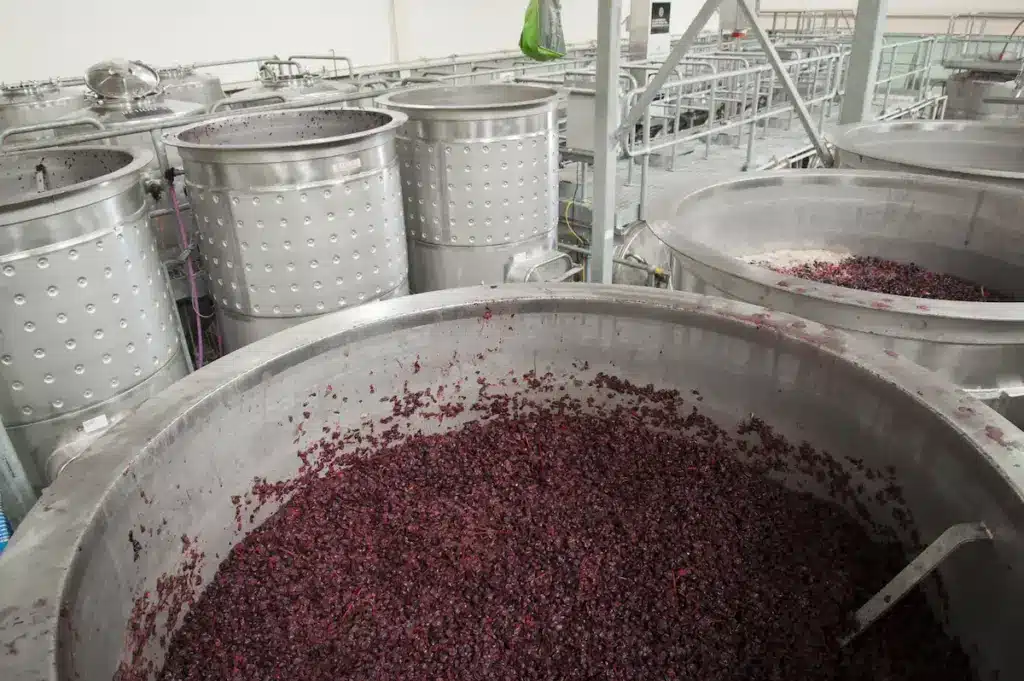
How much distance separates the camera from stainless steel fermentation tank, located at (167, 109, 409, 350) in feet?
5.29

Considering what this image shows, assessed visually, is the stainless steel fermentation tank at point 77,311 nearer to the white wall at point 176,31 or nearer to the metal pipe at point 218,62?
the metal pipe at point 218,62

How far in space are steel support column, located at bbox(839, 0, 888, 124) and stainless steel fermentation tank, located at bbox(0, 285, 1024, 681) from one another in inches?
99.7

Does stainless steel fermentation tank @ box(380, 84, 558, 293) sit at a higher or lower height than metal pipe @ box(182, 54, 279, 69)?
lower

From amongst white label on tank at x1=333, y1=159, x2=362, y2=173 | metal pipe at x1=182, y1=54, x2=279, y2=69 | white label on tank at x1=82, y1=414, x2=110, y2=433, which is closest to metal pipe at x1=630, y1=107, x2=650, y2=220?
white label on tank at x1=333, y1=159, x2=362, y2=173

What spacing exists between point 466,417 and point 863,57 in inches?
115

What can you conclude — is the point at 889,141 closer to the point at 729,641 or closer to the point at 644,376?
the point at 644,376

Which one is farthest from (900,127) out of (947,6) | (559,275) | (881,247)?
(947,6)

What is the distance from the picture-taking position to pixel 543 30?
2.95m

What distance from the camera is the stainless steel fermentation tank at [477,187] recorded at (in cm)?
217

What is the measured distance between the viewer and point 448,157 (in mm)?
2203

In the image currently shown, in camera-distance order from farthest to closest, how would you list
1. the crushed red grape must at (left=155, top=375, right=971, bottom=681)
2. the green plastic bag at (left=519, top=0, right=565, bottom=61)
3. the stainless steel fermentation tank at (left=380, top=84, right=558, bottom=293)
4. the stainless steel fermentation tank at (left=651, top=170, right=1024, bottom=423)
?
the green plastic bag at (left=519, top=0, right=565, bottom=61) → the stainless steel fermentation tank at (left=380, top=84, right=558, bottom=293) → the stainless steel fermentation tank at (left=651, top=170, right=1024, bottom=423) → the crushed red grape must at (left=155, top=375, right=971, bottom=681)

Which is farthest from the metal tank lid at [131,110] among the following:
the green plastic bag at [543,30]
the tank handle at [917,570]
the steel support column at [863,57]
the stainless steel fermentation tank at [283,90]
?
the steel support column at [863,57]

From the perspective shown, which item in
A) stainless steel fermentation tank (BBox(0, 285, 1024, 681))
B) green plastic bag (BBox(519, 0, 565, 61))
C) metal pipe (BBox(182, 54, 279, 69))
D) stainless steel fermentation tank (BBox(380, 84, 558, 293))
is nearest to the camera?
stainless steel fermentation tank (BBox(0, 285, 1024, 681))

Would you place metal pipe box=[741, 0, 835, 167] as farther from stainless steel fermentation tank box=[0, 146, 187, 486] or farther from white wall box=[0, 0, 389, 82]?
white wall box=[0, 0, 389, 82]
